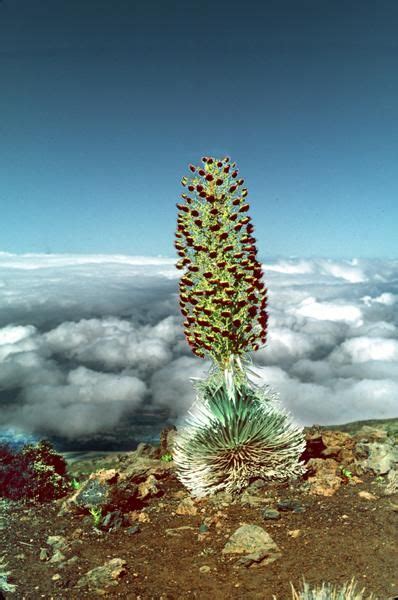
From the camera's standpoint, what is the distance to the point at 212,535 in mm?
5242

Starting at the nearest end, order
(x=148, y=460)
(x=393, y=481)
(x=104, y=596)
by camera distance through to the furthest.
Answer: (x=104, y=596) → (x=393, y=481) → (x=148, y=460)

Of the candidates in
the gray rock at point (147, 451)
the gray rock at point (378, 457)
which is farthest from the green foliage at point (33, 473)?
A: the gray rock at point (378, 457)

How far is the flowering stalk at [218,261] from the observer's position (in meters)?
5.88

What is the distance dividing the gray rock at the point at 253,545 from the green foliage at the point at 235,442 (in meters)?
1.25

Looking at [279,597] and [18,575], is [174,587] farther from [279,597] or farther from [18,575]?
[18,575]

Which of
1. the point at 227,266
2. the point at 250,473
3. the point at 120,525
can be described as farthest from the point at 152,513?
the point at 227,266

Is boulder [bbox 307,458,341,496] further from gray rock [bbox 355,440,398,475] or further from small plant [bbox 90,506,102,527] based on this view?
small plant [bbox 90,506,102,527]

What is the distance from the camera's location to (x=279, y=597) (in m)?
3.92

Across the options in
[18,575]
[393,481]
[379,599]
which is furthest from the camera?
[393,481]

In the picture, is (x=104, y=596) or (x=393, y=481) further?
(x=393, y=481)

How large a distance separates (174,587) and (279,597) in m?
0.97

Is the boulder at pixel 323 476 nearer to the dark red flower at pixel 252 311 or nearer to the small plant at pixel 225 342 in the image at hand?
the small plant at pixel 225 342

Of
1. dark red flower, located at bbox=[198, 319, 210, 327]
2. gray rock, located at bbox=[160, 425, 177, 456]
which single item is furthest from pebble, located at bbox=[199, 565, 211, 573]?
gray rock, located at bbox=[160, 425, 177, 456]

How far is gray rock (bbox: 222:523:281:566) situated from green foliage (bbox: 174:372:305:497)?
1.25 meters
